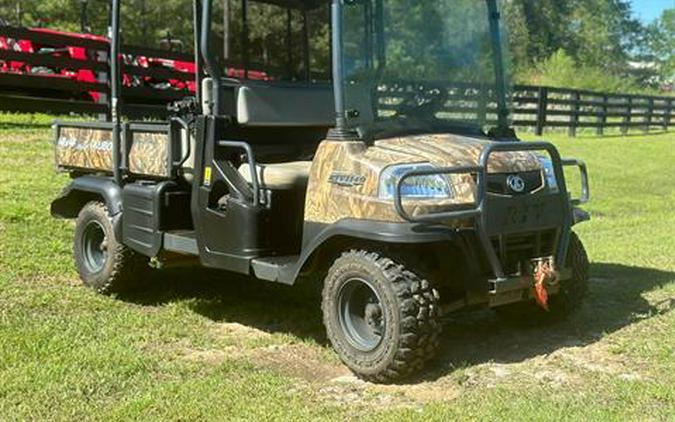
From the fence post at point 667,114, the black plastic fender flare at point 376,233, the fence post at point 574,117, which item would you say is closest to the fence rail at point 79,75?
the black plastic fender flare at point 376,233

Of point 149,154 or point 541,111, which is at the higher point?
point 541,111

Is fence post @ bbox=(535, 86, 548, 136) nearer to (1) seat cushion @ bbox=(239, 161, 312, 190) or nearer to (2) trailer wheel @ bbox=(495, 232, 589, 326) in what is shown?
(2) trailer wheel @ bbox=(495, 232, 589, 326)

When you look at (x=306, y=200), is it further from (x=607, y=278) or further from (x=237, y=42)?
(x=607, y=278)

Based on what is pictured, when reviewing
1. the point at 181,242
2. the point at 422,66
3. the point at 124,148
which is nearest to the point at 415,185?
the point at 422,66

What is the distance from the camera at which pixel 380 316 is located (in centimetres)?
465

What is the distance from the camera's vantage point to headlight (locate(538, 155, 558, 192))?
4.98 metres

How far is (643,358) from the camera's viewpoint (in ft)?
16.0

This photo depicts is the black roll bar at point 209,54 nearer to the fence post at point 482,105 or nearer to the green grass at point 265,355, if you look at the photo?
the green grass at point 265,355

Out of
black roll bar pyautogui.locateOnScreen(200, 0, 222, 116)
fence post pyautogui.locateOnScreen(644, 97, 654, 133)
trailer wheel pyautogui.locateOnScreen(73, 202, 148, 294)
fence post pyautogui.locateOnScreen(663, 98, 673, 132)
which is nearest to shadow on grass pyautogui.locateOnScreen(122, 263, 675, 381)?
trailer wheel pyautogui.locateOnScreen(73, 202, 148, 294)

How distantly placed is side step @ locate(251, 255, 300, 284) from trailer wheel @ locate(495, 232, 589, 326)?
5.11 ft

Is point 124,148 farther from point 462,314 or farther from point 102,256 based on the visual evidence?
point 462,314

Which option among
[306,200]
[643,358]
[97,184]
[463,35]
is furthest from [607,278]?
[97,184]

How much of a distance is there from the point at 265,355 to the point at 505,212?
1607 mm

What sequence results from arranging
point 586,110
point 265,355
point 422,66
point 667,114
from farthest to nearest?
point 667,114
point 586,110
point 422,66
point 265,355
